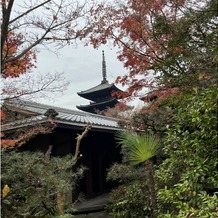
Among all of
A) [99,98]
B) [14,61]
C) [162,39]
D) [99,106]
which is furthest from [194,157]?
[99,98]

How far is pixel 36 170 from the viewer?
15.5ft

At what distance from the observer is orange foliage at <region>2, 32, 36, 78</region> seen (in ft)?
14.6

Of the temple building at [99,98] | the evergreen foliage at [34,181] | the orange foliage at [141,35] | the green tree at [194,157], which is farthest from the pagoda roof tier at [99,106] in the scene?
the green tree at [194,157]

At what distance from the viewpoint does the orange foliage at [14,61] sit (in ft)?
14.6

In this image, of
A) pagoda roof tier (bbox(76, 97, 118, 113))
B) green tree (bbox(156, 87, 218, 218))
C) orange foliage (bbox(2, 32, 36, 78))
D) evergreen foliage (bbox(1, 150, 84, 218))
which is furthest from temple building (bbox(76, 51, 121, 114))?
green tree (bbox(156, 87, 218, 218))

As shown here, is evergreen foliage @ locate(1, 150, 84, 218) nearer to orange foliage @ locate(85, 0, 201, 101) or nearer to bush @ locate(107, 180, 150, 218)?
bush @ locate(107, 180, 150, 218)

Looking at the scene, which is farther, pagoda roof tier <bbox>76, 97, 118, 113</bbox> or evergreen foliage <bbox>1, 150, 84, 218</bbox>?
pagoda roof tier <bbox>76, 97, 118, 113</bbox>

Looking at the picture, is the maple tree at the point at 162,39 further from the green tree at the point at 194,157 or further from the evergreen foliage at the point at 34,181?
the evergreen foliage at the point at 34,181

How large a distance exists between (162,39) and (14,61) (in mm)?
2697

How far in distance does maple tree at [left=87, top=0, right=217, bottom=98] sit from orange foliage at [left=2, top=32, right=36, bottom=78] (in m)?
1.37

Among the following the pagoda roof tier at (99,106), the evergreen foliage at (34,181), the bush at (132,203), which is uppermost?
the pagoda roof tier at (99,106)

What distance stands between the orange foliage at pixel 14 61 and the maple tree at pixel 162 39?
1372 mm

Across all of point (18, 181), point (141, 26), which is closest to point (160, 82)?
point (141, 26)

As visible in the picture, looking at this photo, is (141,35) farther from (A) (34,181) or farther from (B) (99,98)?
(B) (99,98)
